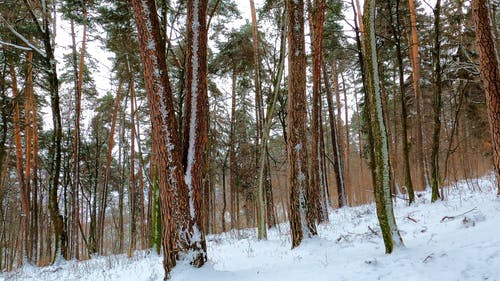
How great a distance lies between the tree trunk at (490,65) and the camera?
211 inches

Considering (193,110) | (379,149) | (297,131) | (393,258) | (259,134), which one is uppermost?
(259,134)

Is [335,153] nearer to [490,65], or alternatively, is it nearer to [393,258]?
[490,65]

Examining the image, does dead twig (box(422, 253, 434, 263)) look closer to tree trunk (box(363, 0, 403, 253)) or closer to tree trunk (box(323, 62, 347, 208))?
tree trunk (box(363, 0, 403, 253))

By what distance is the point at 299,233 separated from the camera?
5.22 meters

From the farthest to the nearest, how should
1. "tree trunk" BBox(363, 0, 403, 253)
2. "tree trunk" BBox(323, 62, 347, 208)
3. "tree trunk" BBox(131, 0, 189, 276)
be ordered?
"tree trunk" BBox(323, 62, 347, 208) → "tree trunk" BBox(131, 0, 189, 276) → "tree trunk" BBox(363, 0, 403, 253)

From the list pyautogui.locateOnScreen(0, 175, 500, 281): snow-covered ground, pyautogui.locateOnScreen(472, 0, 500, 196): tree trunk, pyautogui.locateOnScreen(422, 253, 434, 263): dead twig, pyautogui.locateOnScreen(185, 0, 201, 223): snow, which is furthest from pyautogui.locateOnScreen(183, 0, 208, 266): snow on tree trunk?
pyautogui.locateOnScreen(472, 0, 500, 196): tree trunk

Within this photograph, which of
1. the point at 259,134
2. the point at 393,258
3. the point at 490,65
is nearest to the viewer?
the point at 393,258

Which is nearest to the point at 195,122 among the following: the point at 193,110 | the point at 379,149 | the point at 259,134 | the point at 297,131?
the point at 193,110

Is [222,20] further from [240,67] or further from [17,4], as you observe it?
[17,4]

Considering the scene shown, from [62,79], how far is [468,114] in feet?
64.6

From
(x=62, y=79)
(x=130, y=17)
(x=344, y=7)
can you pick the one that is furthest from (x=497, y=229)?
(x=62, y=79)

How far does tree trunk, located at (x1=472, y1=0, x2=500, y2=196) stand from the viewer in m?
5.37

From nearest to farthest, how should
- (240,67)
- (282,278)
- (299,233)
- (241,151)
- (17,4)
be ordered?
1. (282,278)
2. (299,233)
3. (17,4)
4. (240,67)
5. (241,151)

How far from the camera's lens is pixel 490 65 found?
5.40m
